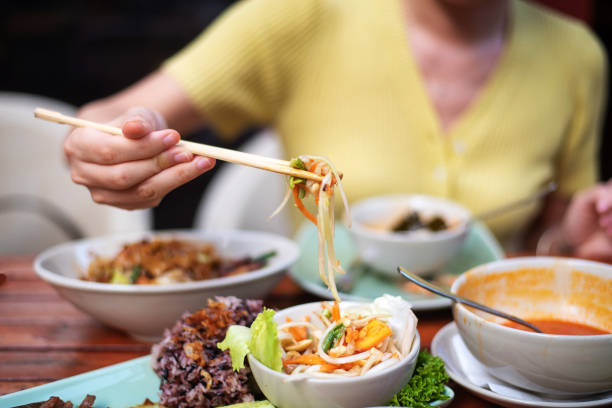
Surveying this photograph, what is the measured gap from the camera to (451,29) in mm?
2166

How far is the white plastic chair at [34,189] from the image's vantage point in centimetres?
246

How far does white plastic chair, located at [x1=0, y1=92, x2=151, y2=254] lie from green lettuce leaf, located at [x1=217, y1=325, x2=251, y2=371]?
168 cm

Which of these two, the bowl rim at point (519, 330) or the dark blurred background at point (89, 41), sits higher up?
the dark blurred background at point (89, 41)

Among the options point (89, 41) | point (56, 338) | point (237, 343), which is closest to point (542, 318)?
point (237, 343)

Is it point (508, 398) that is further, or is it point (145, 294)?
point (145, 294)

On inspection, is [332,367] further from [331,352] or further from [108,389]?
[108,389]

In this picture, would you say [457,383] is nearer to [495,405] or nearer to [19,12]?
[495,405]

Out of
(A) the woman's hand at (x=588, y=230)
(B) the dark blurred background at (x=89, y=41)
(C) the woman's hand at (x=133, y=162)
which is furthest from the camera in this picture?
(B) the dark blurred background at (x=89, y=41)

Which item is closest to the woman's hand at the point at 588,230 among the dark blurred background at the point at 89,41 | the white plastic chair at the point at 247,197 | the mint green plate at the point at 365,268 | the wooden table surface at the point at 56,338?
the mint green plate at the point at 365,268

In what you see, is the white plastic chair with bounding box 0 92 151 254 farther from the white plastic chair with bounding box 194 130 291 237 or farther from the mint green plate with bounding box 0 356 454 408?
the mint green plate with bounding box 0 356 454 408

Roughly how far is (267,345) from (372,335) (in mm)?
185

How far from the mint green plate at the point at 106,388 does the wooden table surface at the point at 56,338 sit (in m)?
0.12

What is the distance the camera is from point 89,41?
14.1 feet

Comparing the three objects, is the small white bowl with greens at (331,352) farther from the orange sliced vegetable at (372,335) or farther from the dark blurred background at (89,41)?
the dark blurred background at (89,41)
